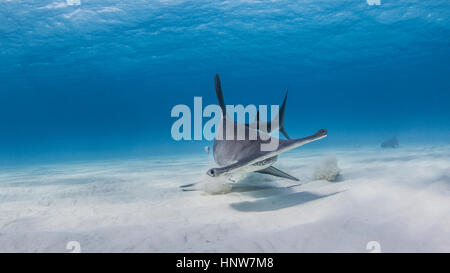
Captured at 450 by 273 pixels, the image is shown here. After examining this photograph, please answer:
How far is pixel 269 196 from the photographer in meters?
4.10

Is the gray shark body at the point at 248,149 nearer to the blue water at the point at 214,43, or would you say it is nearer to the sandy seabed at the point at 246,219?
the sandy seabed at the point at 246,219

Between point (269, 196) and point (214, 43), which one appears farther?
point (214, 43)

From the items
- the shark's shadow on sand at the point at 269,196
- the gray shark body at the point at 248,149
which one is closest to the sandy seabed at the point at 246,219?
the shark's shadow on sand at the point at 269,196

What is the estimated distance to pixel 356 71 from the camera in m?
40.3

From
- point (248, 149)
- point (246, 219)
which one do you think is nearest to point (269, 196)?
point (248, 149)

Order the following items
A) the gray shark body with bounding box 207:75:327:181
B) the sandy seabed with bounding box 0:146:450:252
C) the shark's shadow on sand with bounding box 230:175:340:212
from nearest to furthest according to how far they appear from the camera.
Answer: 1. the sandy seabed with bounding box 0:146:450:252
2. the gray shark body with bounding box 207:75:327:181
3. the shark's shadow on sand with bounding box 230:175:340:212

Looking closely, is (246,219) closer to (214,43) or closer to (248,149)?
(248,149)

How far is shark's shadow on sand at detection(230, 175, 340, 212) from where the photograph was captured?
137 inches

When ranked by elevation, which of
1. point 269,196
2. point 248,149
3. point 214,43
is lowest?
point 269,196

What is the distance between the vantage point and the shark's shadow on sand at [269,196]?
3479mm

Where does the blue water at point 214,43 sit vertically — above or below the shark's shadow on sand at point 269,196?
above

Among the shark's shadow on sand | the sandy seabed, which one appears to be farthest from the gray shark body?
the sandy seabed

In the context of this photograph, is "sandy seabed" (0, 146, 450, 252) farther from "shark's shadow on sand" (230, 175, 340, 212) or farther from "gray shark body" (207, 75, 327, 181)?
"gray shark body" (207, 75, 327, 181)
